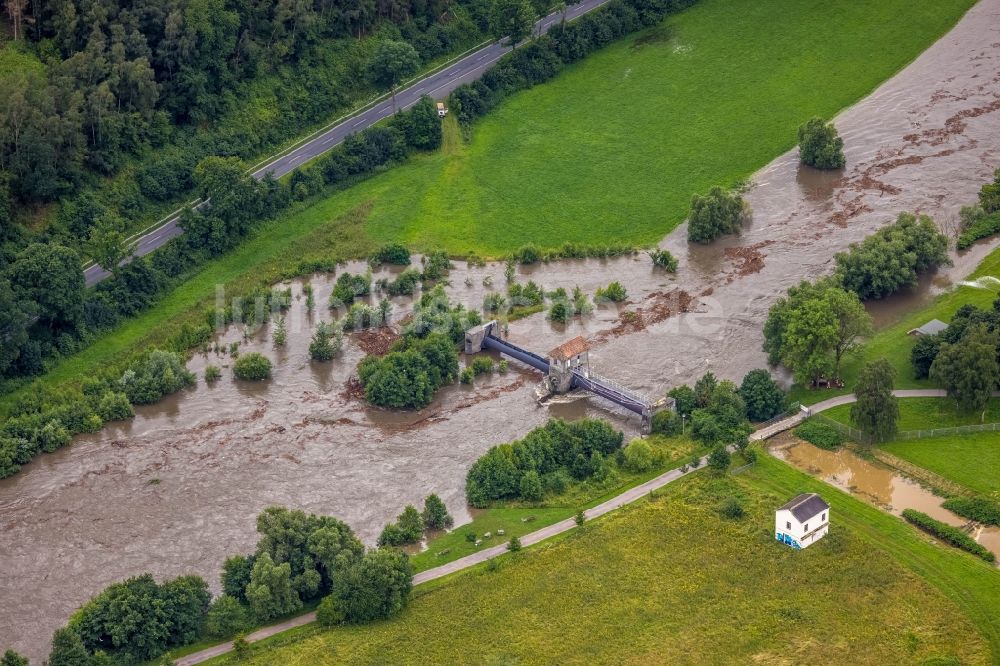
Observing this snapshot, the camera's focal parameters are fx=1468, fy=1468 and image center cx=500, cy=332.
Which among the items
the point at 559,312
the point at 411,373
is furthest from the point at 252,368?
the point at 559,312

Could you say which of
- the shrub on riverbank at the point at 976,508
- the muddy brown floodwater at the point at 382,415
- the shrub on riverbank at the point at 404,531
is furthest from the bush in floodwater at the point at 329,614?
the shrub on riverbank at the point at 976,508

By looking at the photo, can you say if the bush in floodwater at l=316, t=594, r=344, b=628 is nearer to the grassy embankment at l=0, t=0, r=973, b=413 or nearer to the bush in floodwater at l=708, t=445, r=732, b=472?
the bush in floodwater at l=708, t=445, r=732, b=472

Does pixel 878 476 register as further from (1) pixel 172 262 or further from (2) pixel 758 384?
(1) pixel 172 262

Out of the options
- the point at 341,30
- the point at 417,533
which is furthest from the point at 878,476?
the point at 341,30

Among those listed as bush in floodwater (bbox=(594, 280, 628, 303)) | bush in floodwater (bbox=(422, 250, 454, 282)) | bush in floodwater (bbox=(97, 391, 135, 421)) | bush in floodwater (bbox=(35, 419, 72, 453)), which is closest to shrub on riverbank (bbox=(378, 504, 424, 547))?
bush in floodwater (bbox=(97, 391, 135, 421))

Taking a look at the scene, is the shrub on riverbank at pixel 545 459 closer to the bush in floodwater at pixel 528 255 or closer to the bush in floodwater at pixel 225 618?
the bush in floodwater at pixel 225 618
